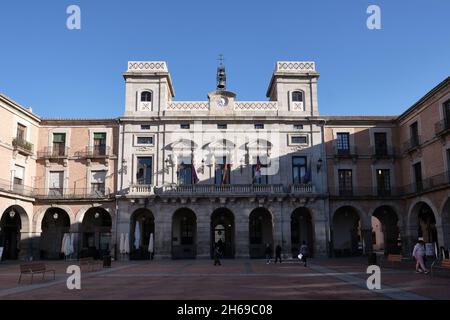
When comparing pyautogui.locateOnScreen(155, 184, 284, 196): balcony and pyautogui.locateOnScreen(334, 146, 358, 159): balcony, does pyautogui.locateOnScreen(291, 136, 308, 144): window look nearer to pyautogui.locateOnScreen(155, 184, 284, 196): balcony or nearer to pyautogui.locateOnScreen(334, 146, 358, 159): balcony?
pyautogui.locateOnScreen(334, 146, 358, 159): balcony

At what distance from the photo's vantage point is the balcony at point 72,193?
113ft

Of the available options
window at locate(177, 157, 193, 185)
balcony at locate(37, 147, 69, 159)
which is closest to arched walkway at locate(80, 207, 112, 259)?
balcony at locate(37, 147, 69, 159)

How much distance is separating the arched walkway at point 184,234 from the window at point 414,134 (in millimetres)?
18280

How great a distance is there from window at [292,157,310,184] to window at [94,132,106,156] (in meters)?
15.8

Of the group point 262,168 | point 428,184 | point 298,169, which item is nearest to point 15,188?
point 262,168

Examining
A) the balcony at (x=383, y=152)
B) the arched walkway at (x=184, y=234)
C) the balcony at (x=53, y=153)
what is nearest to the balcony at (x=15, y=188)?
the balcony at (x=53, y=153)

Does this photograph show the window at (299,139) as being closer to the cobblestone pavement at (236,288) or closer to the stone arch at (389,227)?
the stone arch at (389,227)

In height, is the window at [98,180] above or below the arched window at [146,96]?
below

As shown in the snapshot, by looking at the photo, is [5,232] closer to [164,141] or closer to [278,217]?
[164,141]

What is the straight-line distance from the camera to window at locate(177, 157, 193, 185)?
1367 inches

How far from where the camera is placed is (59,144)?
3622 cm
